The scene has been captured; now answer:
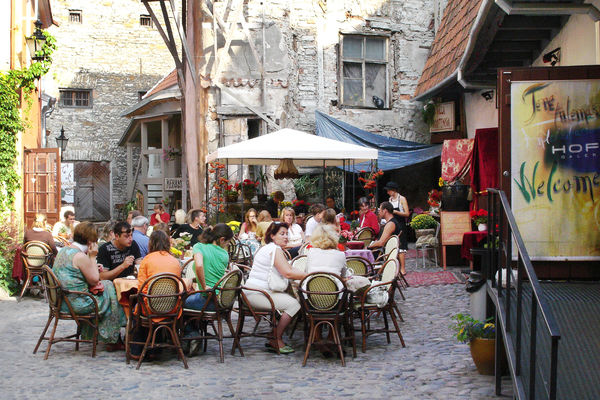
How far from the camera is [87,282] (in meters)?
6.49

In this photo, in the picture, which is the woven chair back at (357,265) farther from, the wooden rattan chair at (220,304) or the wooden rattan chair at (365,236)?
the wooden rattan chair at (365,236)

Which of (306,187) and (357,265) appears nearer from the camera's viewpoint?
(357,265)

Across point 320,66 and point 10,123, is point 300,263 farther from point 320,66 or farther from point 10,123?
point 320,66

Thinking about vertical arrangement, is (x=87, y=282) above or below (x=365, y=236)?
below

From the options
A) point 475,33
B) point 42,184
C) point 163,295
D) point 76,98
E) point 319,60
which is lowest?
point 163,295

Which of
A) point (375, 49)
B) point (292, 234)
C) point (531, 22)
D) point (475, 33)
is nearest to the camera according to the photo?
point (531, 22)

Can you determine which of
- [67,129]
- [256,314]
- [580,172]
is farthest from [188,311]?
[67,129]

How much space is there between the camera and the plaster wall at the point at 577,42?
7.34 metres

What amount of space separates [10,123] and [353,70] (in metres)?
8.78

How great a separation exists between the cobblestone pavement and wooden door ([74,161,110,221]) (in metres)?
22.2

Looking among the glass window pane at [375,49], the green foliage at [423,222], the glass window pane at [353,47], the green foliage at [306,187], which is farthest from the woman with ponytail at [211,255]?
the glass window pane at [375,49]

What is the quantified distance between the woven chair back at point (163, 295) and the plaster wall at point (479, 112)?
754 centimetres

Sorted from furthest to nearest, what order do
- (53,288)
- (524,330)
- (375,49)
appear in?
(375,49)
(53,288)
(524,330)

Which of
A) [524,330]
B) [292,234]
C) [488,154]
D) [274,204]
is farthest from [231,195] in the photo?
[524,330]
